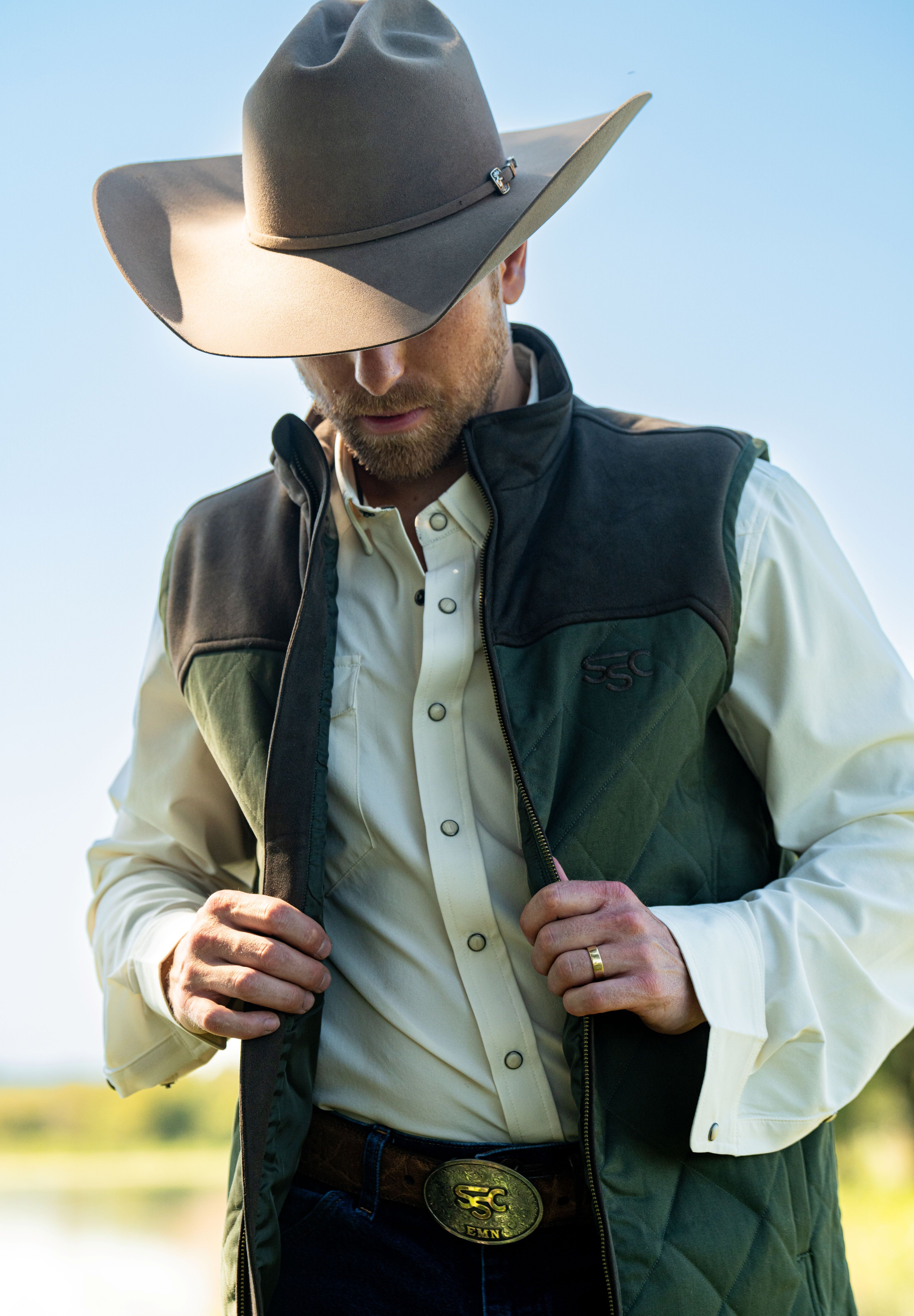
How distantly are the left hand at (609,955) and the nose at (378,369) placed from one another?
0.86 meters

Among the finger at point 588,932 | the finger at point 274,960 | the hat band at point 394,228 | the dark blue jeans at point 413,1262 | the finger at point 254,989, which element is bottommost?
the dark blue jeans at point 413,1262

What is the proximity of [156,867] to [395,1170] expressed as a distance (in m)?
0.78

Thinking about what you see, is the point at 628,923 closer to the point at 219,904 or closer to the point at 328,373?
the point at 219,904

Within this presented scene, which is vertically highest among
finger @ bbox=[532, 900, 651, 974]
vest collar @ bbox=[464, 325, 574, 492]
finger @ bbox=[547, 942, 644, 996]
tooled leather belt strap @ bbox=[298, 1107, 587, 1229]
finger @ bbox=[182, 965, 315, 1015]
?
vest collar @ bbox=[464, 325, 574, 492]

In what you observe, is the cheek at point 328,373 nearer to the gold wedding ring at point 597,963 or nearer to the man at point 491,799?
the man at point 491,799

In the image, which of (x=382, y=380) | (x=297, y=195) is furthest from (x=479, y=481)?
(x=297, y=195)

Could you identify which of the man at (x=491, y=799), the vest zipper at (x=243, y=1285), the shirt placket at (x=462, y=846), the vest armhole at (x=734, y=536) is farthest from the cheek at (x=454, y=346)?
the vest zipper at (x=243, y=1285)

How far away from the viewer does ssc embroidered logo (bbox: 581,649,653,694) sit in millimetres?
1596

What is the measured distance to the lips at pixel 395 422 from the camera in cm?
185

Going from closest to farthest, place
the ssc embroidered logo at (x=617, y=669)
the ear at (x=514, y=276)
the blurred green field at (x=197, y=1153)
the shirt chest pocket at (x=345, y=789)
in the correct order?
the ssc embroidered logo at (x=617, y=669) < the shirt chest pocket at (x=345, y=789) < the ear at (x=514, y=276) < the blurred green field at (x=197, y=1153)

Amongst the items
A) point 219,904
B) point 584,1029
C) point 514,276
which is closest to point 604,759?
point 584,1029

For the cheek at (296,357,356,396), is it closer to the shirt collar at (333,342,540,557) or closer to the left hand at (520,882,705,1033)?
the shirt collar at (333,342,540,557)

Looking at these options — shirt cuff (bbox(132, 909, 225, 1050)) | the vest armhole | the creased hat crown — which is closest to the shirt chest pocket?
shirt cuff (bbox(132, 909, 225, 1050))

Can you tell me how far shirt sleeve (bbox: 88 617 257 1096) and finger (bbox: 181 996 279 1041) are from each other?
0.22m
